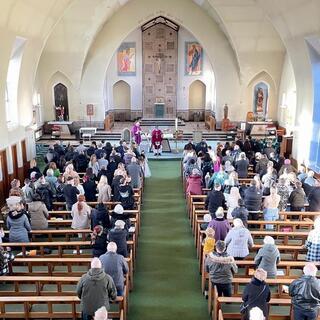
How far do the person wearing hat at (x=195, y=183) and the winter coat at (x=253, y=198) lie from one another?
73.9 inches

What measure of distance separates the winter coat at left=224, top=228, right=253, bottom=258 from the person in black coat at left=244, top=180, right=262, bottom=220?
2.32 metres

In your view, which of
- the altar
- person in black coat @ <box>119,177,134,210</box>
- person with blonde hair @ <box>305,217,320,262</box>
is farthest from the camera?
the altar

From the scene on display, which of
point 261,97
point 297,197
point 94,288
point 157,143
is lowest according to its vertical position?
point 94,288

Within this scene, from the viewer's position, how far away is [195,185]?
1143 centimetres

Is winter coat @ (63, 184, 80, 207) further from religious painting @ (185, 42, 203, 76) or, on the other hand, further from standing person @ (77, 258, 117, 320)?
religious painting @ (185, 42, 203, 76)

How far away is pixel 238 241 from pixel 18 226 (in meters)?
4.49

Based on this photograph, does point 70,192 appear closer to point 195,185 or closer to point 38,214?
point 38,214

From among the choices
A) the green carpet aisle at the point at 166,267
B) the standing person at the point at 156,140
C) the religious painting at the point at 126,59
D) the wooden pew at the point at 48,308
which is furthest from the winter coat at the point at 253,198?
the religious painting at the point at 126,59

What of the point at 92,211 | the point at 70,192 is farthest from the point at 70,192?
the point at 92,211

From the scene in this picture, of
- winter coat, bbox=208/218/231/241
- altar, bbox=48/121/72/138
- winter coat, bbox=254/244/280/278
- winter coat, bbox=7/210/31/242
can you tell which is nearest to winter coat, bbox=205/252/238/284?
winter coat, bbox=254/244/280/278

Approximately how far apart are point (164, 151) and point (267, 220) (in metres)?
11.0

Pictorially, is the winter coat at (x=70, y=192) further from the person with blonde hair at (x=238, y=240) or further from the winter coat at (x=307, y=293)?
the winter coat at (x=307, y=293)

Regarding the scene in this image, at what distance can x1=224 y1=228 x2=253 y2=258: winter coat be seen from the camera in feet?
24.1

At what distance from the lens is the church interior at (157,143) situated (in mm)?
7457
